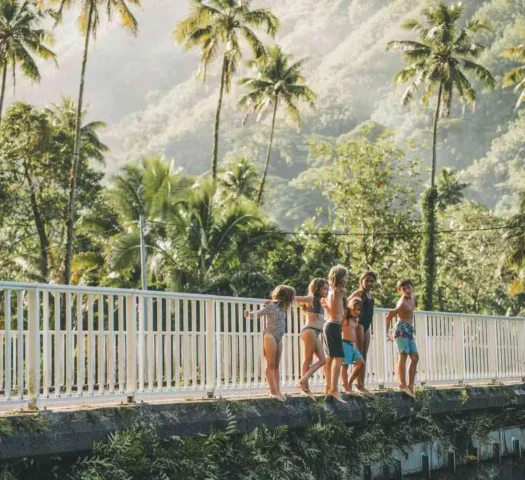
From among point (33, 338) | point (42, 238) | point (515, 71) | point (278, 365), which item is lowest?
point (278, 365)

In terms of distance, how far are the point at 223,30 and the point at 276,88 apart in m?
9.36

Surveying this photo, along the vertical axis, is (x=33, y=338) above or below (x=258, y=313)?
below

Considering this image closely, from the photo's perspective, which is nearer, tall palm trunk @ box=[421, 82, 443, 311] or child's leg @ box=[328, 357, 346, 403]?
child's leg @ box=[328, 357, 346, 403]

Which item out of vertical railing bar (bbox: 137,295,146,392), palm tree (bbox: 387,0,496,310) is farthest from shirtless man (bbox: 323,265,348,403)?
palm tree (bbox: 387,0,496,310)

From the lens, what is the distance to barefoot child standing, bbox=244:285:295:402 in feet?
36.5

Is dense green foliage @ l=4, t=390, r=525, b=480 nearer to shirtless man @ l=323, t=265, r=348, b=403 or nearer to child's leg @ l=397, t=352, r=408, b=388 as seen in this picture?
child's leg @ l=397, t=352, r=408, b=388

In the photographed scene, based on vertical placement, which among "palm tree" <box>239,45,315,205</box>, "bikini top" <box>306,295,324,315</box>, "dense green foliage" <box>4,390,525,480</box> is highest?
"palm tree" <box>239,45,315,205</box>

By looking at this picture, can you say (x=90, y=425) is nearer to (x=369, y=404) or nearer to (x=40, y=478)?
(x=40, y=478)

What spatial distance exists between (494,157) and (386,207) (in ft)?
417

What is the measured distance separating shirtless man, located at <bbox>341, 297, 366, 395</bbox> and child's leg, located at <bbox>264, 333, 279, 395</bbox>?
6.02 feet

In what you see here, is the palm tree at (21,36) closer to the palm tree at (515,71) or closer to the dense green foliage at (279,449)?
the palm tree at (515,71)

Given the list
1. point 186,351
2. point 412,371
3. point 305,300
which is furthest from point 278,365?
point 412,371

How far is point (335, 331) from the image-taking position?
1221cm

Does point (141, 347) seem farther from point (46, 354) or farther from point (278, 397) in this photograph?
point (278, 397)
